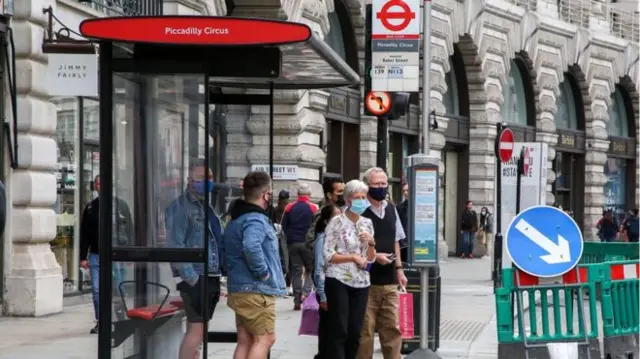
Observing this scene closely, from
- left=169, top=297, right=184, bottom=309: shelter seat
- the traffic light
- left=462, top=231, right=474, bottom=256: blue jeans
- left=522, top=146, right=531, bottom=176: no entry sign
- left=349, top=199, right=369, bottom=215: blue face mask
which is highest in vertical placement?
the traffic light

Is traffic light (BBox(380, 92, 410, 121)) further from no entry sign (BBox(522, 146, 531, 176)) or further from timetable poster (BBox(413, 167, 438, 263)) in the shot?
no entry sign (BBox(522, 146, 531, 176))

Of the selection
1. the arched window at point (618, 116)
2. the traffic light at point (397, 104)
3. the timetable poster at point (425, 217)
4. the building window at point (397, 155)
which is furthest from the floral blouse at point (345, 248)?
the arched window at point (618, 116)

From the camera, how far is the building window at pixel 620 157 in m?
49.6

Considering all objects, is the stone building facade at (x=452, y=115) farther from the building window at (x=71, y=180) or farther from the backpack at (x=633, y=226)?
the backpack at (x=633, y=226)

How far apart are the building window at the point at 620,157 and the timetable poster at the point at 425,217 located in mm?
37790

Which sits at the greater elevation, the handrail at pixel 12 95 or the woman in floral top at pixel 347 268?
the handrail at pixel 12 95

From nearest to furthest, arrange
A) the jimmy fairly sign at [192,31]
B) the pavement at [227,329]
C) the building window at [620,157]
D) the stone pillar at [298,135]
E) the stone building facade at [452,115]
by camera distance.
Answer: the jimmy fairly sign at [192,31]
the pavement at [227,329]
the stone building facade at [452,115]
the stone pillar at [298,135]
the building window at [620,157]

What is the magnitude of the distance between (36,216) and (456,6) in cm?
2034

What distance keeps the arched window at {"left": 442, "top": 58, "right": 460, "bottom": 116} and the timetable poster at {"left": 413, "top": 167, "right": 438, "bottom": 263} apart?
25775 millimetres

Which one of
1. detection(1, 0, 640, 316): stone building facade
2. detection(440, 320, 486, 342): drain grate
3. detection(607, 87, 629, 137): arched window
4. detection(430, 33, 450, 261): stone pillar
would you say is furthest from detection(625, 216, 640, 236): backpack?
detection(440, 320, 486, 342): drain grate

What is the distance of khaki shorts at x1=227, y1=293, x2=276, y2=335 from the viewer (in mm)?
10133

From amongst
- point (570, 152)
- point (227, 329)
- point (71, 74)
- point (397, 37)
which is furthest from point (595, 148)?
point (227, 329)

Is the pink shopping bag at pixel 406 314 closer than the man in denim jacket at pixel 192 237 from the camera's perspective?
No

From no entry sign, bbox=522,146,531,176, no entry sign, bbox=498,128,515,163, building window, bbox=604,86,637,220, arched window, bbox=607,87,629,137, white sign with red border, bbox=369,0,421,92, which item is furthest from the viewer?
arched window, bbox=607,87,629,137
